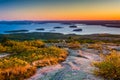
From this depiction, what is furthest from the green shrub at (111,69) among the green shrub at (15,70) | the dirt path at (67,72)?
the green shrub at (15,70)

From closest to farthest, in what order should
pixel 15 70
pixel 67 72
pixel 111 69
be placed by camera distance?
pixel 111 69 → pixel 15 70 → pixel 67 72

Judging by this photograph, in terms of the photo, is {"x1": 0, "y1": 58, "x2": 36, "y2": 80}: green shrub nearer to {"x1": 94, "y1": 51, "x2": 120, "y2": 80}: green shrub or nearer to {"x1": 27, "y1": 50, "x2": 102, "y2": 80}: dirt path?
{"x1": 27, "y1": 50, "x2": 102, "y2": 80}: dirt path

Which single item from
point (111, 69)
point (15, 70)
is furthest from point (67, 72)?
point (15, 70)

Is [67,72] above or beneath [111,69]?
beneath

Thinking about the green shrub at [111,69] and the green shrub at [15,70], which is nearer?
the green shrub at [111,69]

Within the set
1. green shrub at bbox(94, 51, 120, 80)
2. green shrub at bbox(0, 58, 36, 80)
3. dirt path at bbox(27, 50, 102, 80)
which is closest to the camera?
green shrub at bbox(94, 51, 120, 80)

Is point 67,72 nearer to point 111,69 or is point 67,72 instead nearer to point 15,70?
point 111,69

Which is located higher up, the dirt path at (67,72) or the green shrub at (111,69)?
the green shrub at (111,69)

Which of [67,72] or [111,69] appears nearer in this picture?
[111,69]

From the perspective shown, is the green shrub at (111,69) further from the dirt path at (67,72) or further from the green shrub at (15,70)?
the green shrub at (15,70)

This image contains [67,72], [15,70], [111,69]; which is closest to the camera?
[111,69]

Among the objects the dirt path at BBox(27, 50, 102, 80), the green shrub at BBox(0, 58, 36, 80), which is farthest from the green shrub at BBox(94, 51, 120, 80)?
the green shrub at BBox(0, 58, 36, 80)

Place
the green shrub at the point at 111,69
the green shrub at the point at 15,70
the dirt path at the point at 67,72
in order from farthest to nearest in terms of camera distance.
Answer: the green shrub at the point at 15,70 → the dirt path at the point at 67,72 → the green shrub at the point at 111,69
